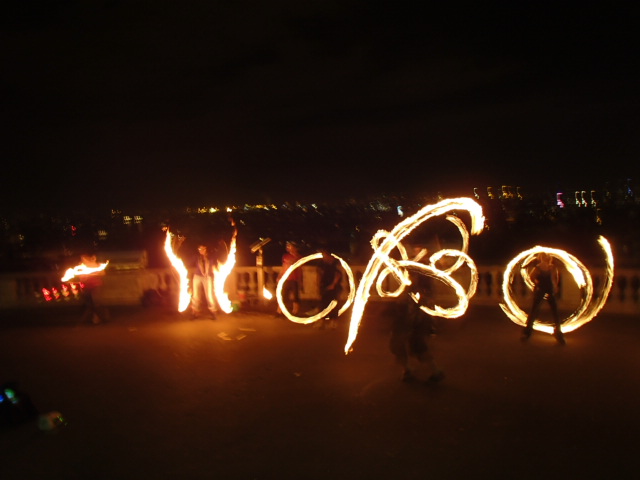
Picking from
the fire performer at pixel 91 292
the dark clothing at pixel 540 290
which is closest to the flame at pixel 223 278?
the fire performer at pixel 91 292

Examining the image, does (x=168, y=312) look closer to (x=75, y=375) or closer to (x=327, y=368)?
(x=75, y=375)

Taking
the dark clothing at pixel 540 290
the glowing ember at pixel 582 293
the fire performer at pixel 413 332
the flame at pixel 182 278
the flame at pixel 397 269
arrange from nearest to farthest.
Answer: the fire performer at pixel 413 332, the flame at pixel 397 269, the dark clothing at pixel 540 290, the glowing ember at pixel 582 293, the flame at pixel 182 278

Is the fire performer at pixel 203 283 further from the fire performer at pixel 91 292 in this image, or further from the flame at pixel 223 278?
the fire performer at pixel 91 292

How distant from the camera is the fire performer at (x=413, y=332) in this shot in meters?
7.71

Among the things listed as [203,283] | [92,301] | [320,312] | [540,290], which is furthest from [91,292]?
[540,290]

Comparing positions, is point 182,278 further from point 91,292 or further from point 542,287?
point 542,287

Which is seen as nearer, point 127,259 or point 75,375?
point 75,375

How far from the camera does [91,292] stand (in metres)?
12.5

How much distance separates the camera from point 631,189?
133 feet

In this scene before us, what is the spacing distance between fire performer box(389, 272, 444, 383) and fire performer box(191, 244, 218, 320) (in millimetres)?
5581

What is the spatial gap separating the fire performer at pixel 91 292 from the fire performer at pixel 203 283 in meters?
1.93

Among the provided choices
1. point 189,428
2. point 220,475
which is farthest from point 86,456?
point 220,475

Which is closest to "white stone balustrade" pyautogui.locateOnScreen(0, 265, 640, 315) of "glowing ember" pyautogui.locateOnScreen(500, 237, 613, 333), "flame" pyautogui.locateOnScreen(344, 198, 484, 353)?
"glowing ember" pyautogui.locateOnScreen(500, 237, 613, 333)

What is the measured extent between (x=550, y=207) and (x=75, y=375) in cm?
3593
